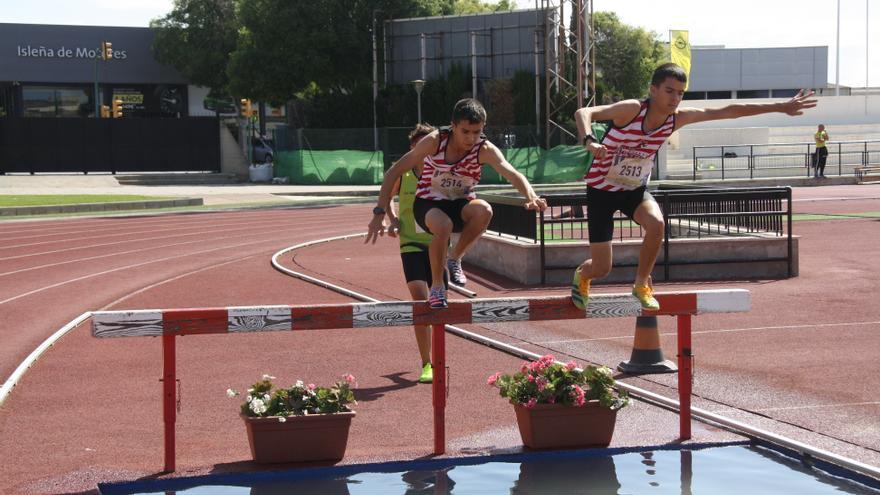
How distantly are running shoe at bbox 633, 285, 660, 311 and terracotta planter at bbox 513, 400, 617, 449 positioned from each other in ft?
2.34

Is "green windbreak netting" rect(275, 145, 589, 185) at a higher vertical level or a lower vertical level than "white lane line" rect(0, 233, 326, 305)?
higher

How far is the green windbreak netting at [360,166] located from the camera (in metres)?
47.9

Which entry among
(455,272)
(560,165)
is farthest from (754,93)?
(455,272)

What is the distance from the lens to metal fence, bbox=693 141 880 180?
48.0 meters

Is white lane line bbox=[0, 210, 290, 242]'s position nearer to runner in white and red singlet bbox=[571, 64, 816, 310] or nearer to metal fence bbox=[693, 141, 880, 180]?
runner in white and red singlet bbox=[571, 64, 816, 310]

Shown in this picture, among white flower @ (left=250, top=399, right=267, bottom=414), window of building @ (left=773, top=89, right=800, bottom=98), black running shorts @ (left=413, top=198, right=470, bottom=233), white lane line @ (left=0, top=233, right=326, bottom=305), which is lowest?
white lane line @ (left=0, top=233, right=326, bottom=305)

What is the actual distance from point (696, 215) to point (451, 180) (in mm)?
10369

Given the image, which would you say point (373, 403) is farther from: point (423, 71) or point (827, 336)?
point (423, 71)

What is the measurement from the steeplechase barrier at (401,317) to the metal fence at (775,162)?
3882 centimetres

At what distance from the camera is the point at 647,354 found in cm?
1059

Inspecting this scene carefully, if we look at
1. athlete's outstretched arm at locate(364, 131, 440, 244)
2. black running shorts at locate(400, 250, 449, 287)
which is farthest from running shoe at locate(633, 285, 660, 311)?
black running shorts at locate(400, 250, 449, 287)

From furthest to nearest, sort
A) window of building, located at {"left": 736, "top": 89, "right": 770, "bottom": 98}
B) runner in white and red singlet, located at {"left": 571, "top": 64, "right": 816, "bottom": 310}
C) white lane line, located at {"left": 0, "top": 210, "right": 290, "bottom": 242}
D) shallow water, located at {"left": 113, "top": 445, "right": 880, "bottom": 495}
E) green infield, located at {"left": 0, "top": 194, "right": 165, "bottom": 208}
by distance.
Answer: window of building, located at {"left": 736, "top": 89, "right": 770, "bottom": 98} → green infield, located at {"left": 0, "top": 194, "right": 165, "bottom": 208} → white lane line, located at {"left": 0, "top": 210, "right": 290, "bottom": 242} → runner in white and red singlet, located at {"left": 571, "top": 64, "right": 816, "bottom": 310} → shallow water, located at {"left": 113, "top": 445, "right": 880, "bottom": 495}

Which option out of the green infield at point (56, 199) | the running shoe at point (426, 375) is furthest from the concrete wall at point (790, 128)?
the running shoe at point (426, 375)

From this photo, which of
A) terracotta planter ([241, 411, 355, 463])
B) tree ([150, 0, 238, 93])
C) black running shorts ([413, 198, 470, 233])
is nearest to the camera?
terracotta planter ([241, 411, 355, 463])
